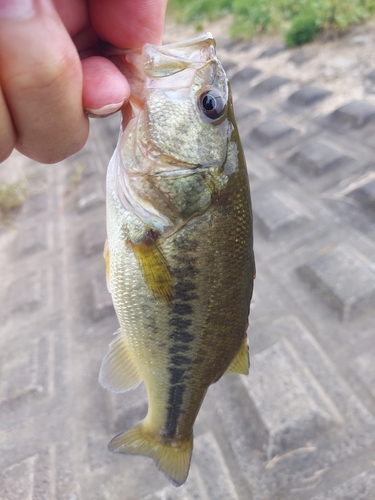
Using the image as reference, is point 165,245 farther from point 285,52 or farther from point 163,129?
point 285,52

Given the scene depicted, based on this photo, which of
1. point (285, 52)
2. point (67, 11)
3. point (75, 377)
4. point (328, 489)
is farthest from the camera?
point (285, 52)

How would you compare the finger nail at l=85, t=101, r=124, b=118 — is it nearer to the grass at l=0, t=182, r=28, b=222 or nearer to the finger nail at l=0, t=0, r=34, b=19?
the finger nail at l=0, t=0, r=34, b=19

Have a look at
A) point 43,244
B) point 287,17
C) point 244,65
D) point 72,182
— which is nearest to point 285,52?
point 244,65

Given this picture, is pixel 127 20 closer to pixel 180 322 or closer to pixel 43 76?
pixel 43 76

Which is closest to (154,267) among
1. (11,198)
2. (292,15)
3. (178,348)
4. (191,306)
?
(191,306)

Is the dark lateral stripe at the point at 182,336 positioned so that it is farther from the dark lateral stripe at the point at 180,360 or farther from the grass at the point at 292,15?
the grass at the point at 292,15

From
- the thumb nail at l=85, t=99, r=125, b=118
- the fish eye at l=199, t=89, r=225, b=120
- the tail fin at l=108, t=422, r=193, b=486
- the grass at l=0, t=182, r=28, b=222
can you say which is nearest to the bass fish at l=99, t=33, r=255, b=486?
the fish eye at l=199, t=89, r=225, b=120
